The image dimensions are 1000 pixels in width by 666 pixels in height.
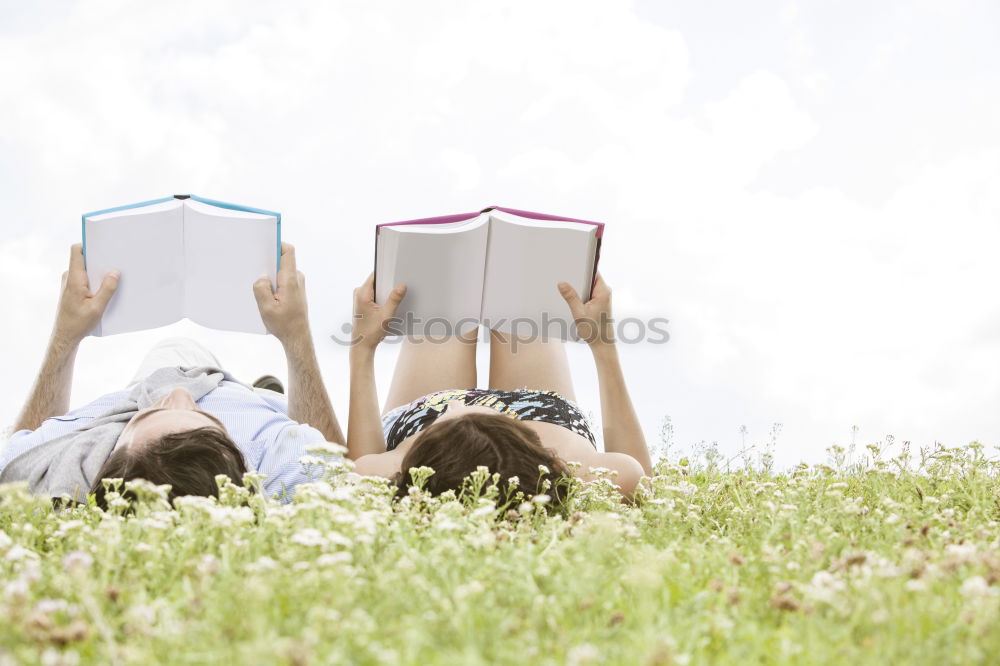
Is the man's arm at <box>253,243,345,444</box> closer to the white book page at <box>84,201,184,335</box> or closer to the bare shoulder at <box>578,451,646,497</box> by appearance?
the white book page at <box>84,201,184,335</box>

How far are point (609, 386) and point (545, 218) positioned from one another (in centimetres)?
117

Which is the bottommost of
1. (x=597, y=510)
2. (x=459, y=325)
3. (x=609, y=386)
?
(x=597, y=510)

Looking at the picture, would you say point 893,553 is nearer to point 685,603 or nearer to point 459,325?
point 685,603

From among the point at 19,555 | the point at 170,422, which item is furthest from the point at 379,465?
the point at 19,555

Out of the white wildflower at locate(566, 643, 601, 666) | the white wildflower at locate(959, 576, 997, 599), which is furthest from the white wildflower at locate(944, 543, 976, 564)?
the white wildflower at locate(566, 643, 601, 666)

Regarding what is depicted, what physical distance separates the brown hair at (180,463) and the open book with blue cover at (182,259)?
986 millimetres

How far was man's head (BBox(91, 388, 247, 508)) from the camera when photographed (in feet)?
12.0

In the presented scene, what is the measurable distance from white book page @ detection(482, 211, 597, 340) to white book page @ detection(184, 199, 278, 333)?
1217 millimetres

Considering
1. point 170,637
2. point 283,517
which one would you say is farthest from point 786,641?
point 283,517

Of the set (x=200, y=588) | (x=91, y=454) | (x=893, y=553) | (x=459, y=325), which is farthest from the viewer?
(x=459, y=325)

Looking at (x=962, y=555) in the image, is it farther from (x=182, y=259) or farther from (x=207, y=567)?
(x=182, y=259)

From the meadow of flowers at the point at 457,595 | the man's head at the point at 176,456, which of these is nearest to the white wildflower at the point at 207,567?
the meadow of flowers at the point at 457,595

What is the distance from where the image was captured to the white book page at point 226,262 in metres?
4.47

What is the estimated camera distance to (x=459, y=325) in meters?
4.75
